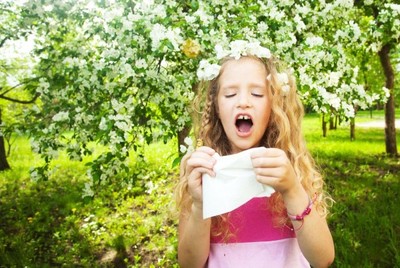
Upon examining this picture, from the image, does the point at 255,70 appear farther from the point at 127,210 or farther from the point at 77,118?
the point at 127,210

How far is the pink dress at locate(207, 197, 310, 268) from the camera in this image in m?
1.67

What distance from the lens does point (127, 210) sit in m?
6.64

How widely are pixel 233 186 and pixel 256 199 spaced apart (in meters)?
0.53

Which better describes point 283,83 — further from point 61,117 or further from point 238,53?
point 61,117

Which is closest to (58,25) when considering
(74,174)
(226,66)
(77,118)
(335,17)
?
(77,118)

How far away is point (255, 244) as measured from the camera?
5.60 ft

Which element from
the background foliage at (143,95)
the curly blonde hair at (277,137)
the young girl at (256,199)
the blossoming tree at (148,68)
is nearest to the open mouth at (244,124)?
the young girl at (256,199)

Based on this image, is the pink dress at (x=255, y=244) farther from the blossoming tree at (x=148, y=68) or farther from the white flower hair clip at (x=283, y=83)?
the blossoming tree at (x=148, y=68)

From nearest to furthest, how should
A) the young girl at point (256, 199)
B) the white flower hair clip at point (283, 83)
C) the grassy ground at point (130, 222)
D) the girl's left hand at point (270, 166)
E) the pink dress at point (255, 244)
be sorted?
the girl's left hand at point (270, 166) < the young girl at point (256, 199) < the pink dress at point (255, 244) < the white flower hair clip at point (283, 83) < the grassy ground at point (130, 222)

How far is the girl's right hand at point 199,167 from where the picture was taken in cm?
136

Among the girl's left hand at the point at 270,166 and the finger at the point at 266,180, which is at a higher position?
the girl's left hand at the point at 270,166

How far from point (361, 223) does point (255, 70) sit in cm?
389

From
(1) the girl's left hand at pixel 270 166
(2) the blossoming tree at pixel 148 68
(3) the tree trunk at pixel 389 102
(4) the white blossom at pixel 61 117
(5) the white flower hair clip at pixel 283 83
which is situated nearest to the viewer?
(1) the girl's left hand at pixel 270 166

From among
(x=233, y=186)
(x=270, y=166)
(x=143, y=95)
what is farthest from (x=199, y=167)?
(x=143, y=95)
